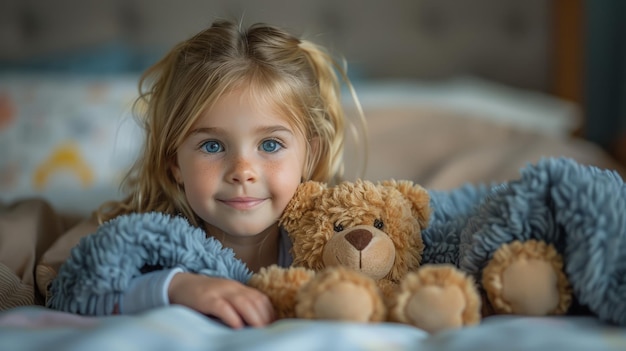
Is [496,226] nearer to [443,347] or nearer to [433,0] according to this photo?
[443,347]

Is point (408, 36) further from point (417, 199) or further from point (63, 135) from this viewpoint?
point (417, 199)

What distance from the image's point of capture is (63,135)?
1844 mm

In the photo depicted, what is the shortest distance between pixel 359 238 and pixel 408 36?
177 cm

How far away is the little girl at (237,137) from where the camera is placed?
0.92 meters

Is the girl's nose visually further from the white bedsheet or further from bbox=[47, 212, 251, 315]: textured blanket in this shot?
the white bedsheet

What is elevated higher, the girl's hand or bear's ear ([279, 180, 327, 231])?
bear's ear ([279, 180, 327, 231])

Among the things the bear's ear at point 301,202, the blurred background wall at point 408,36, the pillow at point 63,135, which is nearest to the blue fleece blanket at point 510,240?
the bear's ear at point 301,202

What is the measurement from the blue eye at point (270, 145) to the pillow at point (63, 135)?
0.88 metres

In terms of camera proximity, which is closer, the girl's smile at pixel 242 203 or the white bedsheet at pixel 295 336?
the white bedsheet at pixel 295 336

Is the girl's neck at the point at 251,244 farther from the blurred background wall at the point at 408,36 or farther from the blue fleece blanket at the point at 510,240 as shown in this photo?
the blurred background wall at the point at 408,36

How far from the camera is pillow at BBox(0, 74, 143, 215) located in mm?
1793

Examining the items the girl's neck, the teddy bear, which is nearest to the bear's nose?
the teddy bear

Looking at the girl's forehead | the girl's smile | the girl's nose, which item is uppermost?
the girl's forehead

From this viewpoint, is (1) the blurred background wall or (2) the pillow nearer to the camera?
(2) the pillow
